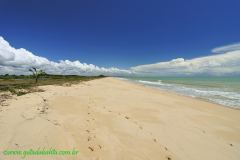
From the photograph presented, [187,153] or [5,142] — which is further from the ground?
[5,142]

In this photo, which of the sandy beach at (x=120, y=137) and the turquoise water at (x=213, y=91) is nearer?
the sandy beach at (x=120, y=137)

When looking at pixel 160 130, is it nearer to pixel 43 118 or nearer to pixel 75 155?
pixel 75 155

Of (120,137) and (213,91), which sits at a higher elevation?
(120,137)

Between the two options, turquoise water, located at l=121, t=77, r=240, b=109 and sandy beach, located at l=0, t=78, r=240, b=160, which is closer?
sandy beach, located at l=0, t=78, r=240, b=160

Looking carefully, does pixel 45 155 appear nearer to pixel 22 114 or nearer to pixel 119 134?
Result: pixel 119 134

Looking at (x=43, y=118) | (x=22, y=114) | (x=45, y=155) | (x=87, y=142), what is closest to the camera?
(x=45, y=155)

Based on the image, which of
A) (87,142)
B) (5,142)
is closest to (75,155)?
(87,142)

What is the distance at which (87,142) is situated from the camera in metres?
4.60

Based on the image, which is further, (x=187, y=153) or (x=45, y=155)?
(x=187, y=153)

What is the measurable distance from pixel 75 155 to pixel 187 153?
11.0 ft

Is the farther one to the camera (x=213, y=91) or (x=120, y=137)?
(x=213, y=91)

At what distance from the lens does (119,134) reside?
5.48 metres

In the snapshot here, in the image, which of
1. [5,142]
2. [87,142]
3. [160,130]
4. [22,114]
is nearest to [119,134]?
[87,142]

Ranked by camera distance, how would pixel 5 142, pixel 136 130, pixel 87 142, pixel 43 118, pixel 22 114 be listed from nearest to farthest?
pixel 5 142, pixel 87 142, pixel 136 130, pixel 43 118, pixel 22 114
